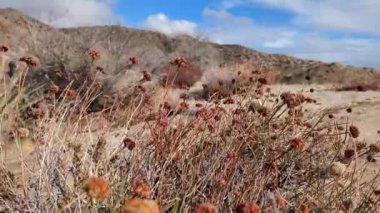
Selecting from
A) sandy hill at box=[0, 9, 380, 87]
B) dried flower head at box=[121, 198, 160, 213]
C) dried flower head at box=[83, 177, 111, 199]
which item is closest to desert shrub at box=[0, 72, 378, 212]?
dried flower head at box=[83, 177, 111, 199]

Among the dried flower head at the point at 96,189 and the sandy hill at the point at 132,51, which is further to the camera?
the sandy hill at the point at 132,51

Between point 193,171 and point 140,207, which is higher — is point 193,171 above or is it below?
below

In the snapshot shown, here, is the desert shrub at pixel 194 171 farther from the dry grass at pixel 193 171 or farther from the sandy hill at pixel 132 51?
the sandy hill at pixel 132 51

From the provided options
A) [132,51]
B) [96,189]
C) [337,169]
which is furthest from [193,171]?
[132,51]

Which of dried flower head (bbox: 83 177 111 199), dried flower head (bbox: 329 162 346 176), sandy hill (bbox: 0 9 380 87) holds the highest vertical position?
dried flower head (bbox: 83 177 111 199)

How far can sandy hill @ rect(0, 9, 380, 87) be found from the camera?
1798 centimetres

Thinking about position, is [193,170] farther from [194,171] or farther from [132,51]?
[132,51]

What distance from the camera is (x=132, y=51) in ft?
83.9

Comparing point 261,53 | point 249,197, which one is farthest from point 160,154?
point 261,53

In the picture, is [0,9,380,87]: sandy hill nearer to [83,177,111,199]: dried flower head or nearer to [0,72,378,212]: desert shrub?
[0,72,378,212]: desert shrub

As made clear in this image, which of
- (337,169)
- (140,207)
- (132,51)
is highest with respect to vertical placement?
(140,207)

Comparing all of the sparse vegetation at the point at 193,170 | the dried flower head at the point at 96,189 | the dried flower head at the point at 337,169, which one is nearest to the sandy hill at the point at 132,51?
the sparse vegetation at the point at 193,170

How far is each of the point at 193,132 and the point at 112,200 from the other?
1.14 metres

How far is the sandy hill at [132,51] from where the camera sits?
708 inches
